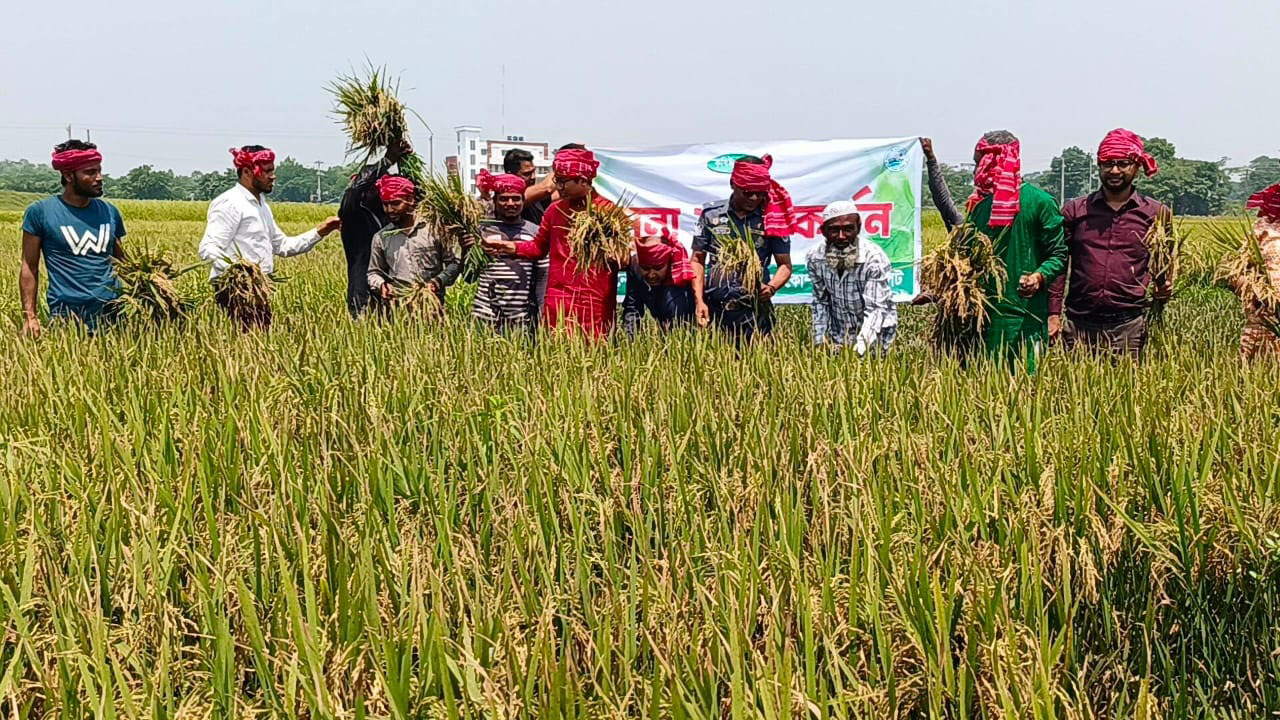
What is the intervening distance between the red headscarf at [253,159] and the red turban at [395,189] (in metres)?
0.58

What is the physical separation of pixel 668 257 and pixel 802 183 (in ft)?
8.55

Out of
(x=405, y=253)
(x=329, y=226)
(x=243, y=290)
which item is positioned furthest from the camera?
(x=329, y=226)

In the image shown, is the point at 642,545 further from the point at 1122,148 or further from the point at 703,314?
the point at 1122,148

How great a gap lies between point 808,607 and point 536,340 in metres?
2.80

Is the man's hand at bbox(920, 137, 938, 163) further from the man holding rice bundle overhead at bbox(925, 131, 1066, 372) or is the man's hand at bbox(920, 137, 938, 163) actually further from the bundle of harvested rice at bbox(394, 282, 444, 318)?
the bundle of harvested rice at bbox(394, 282, 444, 318)

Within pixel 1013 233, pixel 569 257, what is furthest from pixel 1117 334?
pixel 569 257

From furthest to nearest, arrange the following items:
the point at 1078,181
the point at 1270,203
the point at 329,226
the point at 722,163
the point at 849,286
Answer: the point at 1078,181 → the point at 722,163 → the point at 329,226 → the point at 849,286 → the point at 1270,203

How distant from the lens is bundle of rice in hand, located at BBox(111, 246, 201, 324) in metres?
4.92

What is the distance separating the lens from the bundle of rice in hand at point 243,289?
5.02 metres

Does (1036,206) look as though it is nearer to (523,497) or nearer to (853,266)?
(853,266)

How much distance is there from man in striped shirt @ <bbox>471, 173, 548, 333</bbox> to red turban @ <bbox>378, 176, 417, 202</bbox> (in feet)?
1.46

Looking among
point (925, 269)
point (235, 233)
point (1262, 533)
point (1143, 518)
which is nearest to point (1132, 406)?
point (1143, 518)

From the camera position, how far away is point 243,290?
16.5ft

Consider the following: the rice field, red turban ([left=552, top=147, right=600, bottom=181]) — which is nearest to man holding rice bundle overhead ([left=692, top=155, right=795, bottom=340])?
red turban ([left=552, top=147, right=600, bottom=181])
